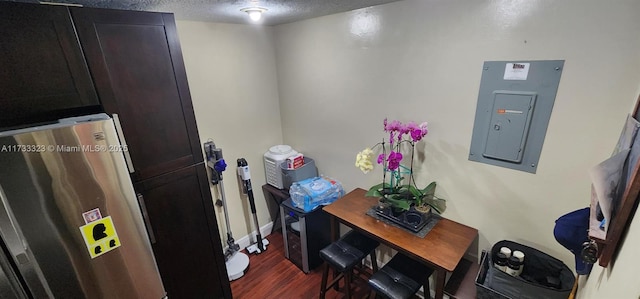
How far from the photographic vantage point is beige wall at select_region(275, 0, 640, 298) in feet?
3.57

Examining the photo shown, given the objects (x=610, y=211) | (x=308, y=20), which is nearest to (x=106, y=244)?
(x=610, y=211)

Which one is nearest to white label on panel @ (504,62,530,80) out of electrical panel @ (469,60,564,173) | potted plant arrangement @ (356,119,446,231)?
electrical panel @ (469,60,564,173)

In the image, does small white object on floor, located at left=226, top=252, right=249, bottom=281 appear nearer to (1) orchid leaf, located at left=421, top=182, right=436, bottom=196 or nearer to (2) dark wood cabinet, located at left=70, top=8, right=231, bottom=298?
(2) dark wood cabinet, located at left=70, top=8, right=231, bottom=298

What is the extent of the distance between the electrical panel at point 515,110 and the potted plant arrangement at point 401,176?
13.5 inches

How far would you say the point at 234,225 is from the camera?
258 centimetres

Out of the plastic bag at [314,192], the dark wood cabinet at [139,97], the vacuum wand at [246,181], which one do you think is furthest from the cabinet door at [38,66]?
the plastic bag at [314,192]

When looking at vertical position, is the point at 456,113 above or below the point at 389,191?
above

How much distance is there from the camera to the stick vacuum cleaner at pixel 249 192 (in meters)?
2.35

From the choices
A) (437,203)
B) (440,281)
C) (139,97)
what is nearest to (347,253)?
(440,281)

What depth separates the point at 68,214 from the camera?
1.03m

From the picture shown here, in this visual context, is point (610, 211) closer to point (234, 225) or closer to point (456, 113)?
point (456, 113)

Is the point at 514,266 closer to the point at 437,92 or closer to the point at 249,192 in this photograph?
the point at 437,92

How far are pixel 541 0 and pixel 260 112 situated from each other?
2.13 meters

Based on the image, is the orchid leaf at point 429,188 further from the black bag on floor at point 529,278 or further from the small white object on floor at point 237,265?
the small white object on floor at point 237,265
